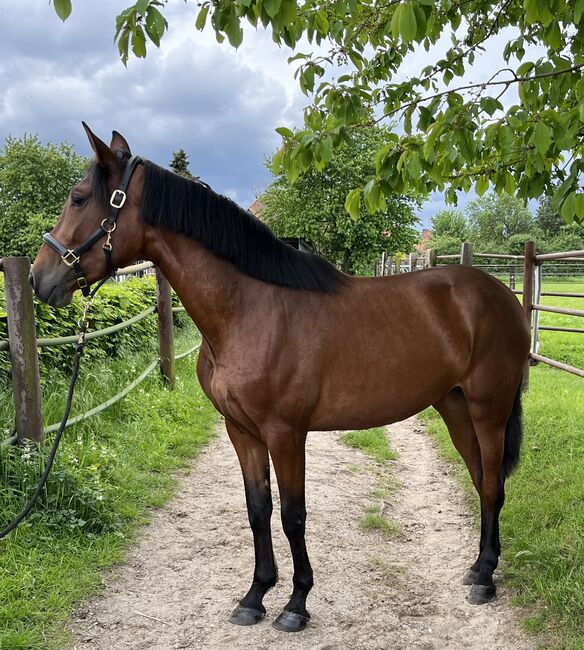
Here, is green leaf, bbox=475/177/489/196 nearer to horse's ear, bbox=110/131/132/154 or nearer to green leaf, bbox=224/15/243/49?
green leaf, bbox=224/15/243/49

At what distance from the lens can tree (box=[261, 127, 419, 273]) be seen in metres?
20.1

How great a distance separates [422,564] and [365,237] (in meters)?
18.7

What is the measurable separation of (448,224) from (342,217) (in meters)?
51.4

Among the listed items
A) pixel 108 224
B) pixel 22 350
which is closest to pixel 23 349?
pixel 22 350

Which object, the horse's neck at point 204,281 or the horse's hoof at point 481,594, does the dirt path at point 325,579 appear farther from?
the horse's neck at point 204,281

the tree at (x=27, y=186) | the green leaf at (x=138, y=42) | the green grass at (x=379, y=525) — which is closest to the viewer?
the green leaf at (x=138, y=42)

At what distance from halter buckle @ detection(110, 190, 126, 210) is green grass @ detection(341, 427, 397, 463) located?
129 inches

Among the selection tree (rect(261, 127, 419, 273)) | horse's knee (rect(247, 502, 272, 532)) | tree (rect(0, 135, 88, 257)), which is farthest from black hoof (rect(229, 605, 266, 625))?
tree (rect(0, 135, 88, 257))

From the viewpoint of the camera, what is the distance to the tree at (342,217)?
20.1 m

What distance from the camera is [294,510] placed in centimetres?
243

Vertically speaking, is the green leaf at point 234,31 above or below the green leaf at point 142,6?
above

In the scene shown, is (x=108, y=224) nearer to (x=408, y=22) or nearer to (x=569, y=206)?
(x=408, y=22)

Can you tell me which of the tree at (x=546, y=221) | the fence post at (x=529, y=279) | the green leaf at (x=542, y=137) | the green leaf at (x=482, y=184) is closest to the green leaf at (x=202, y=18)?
A: the green leaf at (x=542, y=137)

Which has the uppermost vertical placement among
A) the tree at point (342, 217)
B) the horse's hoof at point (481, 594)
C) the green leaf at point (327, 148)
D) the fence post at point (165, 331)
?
the tree at point (342, 217)
